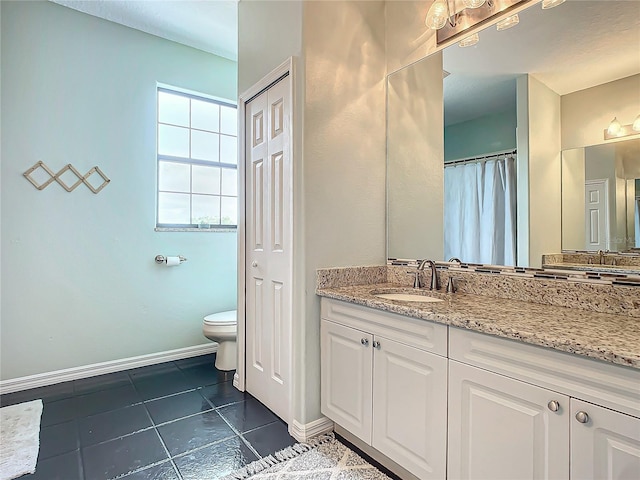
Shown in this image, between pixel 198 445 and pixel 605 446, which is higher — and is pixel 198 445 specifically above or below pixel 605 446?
below

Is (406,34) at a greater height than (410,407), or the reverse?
(406,34)

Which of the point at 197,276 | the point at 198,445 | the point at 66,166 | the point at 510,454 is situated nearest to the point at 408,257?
the point at 510,454

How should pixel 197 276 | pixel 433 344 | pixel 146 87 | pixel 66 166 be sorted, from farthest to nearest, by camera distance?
pixel 197 276
pixel 146 87
pixel 66 166
pixel 433 344

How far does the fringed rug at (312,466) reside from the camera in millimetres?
1635

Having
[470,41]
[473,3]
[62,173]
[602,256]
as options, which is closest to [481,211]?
[602,256]

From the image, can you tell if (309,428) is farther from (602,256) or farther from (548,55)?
(548,55)

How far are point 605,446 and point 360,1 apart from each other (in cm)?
236

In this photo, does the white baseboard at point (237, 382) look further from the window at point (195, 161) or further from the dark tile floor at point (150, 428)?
the window at point (195, 161)

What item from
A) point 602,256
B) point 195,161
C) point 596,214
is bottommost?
point 602,256

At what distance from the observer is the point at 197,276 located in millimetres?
3299

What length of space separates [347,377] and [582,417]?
40.4 inches

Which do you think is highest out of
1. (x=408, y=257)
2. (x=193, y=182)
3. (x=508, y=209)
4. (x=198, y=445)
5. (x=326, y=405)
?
(x=193, y=182)

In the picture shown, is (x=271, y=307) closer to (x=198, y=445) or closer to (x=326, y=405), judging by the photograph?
(x=326, y=405)

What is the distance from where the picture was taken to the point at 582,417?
3.26 ft
